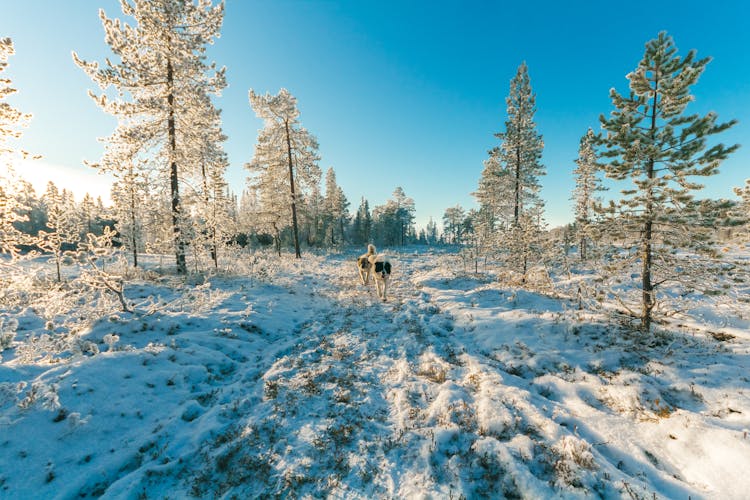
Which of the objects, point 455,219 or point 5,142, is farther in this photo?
point 455,219

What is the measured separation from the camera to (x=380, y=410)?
436 centimetres

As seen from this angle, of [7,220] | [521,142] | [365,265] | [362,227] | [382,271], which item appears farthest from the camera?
[362,227]

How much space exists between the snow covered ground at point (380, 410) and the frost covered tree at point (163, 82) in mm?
7389

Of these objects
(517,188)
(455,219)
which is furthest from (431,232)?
(517,188)

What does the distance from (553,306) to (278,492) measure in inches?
357

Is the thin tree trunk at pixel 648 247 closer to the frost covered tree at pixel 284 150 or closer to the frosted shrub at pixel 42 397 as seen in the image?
the frosted shrub at pixel 42 397

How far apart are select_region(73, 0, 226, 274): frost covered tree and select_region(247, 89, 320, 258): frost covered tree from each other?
9.99 metres

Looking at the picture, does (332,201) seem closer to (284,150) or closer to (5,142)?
(284,150)

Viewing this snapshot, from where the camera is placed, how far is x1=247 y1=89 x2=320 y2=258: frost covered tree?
22.5 m

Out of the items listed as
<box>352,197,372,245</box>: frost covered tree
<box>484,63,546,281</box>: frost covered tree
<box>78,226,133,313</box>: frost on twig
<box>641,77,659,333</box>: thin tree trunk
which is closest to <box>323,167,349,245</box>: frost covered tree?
<box>352,197,372,245</box>: frost covered tree

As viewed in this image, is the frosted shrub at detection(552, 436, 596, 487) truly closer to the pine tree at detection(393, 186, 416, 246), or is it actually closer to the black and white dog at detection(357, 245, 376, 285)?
the black and white dog at detection(357, 245, 376, 285)

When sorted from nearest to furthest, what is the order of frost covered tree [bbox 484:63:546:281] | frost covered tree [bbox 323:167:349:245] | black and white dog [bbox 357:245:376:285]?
black and white dog [bbox 357:245:376:285] < frost covered tree [bbox 484:63:546:281] < frost covered tree [bbox 323:167:349:245]

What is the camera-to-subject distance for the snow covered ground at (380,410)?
3.00m

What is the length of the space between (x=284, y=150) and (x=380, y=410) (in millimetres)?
24124
